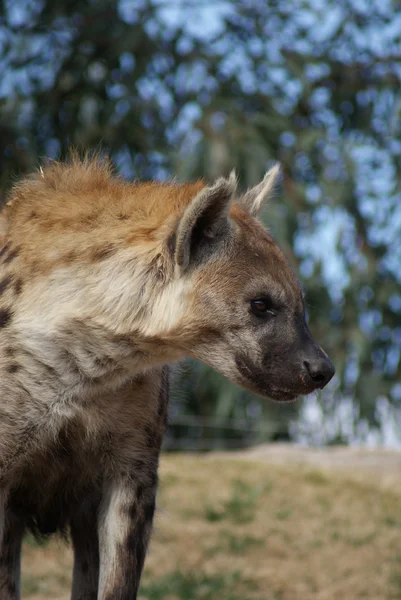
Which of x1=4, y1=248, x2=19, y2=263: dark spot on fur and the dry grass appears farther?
the dry grass

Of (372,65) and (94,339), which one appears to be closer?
(94,339)

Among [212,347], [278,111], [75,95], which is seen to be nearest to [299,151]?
[278,111]

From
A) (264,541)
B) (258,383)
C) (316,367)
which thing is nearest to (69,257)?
(258,383)

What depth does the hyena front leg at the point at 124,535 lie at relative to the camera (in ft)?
9.76

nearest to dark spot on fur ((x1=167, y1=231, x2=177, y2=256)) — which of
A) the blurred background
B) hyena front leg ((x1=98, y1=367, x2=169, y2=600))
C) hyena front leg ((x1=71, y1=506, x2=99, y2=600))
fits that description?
hyena front leg ((x1=98, y1=367, x2=169, y2=600))

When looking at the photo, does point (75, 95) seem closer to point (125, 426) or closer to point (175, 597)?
point (175, 597)

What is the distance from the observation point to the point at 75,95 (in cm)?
833

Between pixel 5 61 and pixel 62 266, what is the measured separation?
558 cm

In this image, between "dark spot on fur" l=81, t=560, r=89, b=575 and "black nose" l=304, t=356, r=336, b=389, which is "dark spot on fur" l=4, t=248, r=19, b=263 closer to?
"black nose" l=304, t=356, r=336, b=389

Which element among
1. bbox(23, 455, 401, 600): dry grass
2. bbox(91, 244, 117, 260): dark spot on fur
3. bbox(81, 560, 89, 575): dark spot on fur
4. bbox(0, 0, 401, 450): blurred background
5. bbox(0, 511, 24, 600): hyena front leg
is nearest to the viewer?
bbox(91, 244, 117, 260): dark spot on fur

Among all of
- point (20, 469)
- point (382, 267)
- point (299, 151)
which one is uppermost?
point (20, 469)

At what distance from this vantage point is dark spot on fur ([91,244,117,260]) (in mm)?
2906

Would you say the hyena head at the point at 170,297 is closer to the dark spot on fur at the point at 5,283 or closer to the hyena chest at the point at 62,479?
the dark spot on fur at the point at 5,283

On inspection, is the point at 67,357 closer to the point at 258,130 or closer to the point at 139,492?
the point at 139,492
